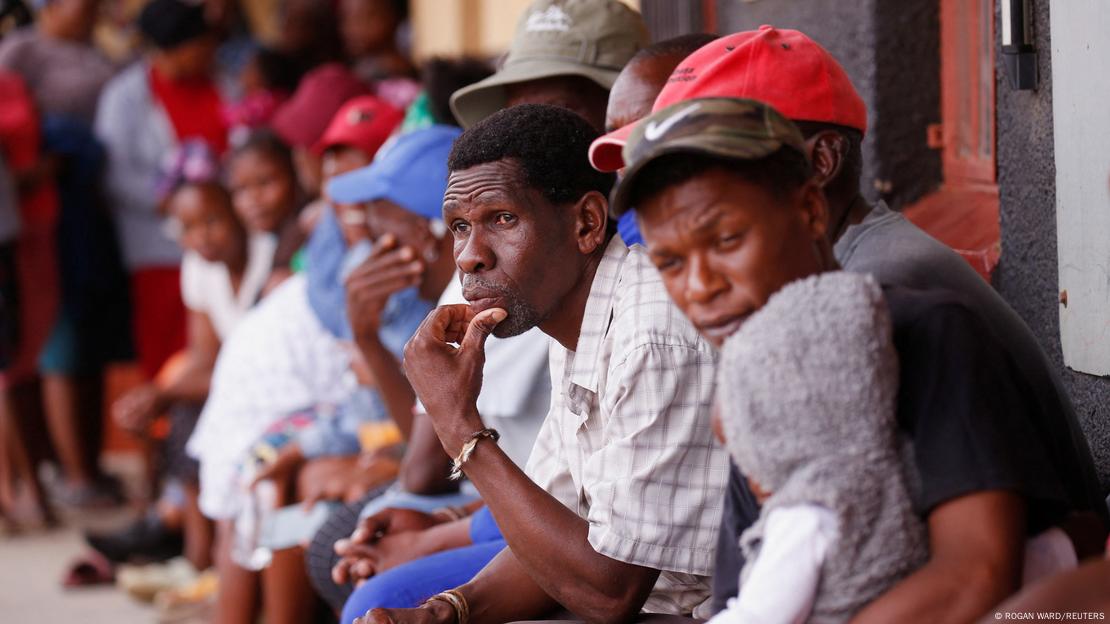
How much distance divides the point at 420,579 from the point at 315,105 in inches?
135

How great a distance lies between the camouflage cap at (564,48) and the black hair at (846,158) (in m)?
1.03

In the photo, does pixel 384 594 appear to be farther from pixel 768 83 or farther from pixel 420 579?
pixel 768 83

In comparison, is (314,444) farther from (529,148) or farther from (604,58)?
(529,148)

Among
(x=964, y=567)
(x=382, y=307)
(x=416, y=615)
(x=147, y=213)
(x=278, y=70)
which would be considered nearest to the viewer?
(x=964, y=567)

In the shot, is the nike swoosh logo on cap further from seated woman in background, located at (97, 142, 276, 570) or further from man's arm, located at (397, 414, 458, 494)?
seated woman in background, located at (97, 142, 276, 570)

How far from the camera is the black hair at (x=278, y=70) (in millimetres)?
6777

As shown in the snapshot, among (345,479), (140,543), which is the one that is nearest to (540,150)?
(345,479)

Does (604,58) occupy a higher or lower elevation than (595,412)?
higher

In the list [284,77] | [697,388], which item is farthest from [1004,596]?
[284,77]

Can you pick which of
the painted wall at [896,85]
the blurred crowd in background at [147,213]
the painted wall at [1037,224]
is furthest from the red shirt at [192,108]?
the painted wall at [1037,224]

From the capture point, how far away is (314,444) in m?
3.97

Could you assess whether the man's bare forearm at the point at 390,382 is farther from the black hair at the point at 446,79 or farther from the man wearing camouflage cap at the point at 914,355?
the man wearing camouflage cap at the point at 914,355

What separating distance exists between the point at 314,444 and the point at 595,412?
6.14 feet

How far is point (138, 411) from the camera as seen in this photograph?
5039mm
